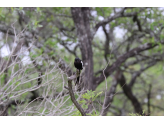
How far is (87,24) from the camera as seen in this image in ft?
19.9
